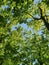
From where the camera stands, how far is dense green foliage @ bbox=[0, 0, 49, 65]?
1917 centimetres

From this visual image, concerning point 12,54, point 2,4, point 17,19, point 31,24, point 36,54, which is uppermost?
point 2,4

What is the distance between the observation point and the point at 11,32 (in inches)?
1057

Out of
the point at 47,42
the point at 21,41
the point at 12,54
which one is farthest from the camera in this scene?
the point at 21,41

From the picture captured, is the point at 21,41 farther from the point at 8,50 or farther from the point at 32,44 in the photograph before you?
the point at 8,50

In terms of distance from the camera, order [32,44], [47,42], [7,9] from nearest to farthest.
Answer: [7,9], [47,42], [32,44]

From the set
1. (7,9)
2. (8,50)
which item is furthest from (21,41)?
(7,9)

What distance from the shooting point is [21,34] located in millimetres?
29109

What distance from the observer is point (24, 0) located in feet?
57.3

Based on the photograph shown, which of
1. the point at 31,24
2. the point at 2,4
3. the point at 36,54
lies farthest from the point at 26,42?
the point at 2,4

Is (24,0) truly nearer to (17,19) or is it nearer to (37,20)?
(17,19)

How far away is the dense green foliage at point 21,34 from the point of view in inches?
755

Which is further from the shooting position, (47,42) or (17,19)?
(47,42)

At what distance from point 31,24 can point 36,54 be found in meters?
4.52

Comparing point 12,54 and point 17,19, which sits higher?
point 17,19
